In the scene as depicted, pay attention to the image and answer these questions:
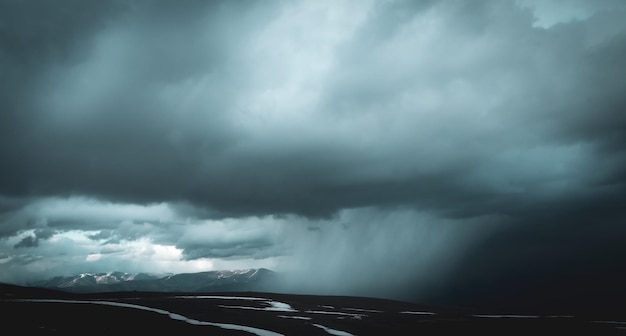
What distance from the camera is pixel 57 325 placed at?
5503 centimetres

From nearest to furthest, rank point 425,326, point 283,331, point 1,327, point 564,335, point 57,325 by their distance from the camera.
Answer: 1. point 1,327
2. point 57,325
3. point 283,331
4. point 564,335
5. point 425,326

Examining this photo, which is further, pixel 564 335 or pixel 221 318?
pixel 564 335

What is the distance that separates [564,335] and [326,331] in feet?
153

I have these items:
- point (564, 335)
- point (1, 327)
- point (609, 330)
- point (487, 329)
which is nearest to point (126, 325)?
point (1, 327)

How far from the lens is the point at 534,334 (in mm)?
76812

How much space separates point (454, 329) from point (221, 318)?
42.5 meters

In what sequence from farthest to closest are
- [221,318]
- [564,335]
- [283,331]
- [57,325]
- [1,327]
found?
[564,335] → [221,318] → [283,331] → [57,325] → [1,327]

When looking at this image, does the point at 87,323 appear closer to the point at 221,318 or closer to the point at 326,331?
the point at 221,318

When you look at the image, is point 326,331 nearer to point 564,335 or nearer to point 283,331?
point 283,331

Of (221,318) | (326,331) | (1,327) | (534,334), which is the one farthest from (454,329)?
(1,327)

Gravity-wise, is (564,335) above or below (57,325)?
below

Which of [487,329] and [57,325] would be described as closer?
[57,325]

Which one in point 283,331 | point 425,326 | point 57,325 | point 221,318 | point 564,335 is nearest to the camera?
point 57,325

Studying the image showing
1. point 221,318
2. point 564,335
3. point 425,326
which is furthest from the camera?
point 425,326
